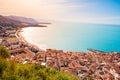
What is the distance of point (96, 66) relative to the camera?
2034 cm

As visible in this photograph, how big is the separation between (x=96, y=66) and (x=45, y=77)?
41.6ft

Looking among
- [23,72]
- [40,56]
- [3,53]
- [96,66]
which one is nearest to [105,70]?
[96,66]

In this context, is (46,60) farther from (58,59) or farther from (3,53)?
(3,53)

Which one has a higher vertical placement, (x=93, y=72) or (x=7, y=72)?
(x=7, y=72)

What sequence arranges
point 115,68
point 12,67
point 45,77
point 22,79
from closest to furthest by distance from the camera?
1. point 22,79
2. point 12,67
3. point 45,77
4. point 115,68

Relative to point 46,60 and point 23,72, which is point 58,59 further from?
point 23,72

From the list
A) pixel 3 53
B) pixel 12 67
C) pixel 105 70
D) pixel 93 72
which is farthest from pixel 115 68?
pixel 12 67

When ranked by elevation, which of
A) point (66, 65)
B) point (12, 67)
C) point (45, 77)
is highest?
point (12, 67)

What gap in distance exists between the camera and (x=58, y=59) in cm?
2252

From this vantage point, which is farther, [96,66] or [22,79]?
[96,66]

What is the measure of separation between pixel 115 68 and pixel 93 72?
3434mm

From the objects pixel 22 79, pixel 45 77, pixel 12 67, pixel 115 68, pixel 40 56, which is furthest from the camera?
pixel 40 56

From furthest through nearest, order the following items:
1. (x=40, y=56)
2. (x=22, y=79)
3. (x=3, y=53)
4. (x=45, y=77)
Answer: (x=40, y=56)
(x=3, y=53)
(x=45, y=77)
(x=22, y=79)

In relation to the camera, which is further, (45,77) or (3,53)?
(3,53)
